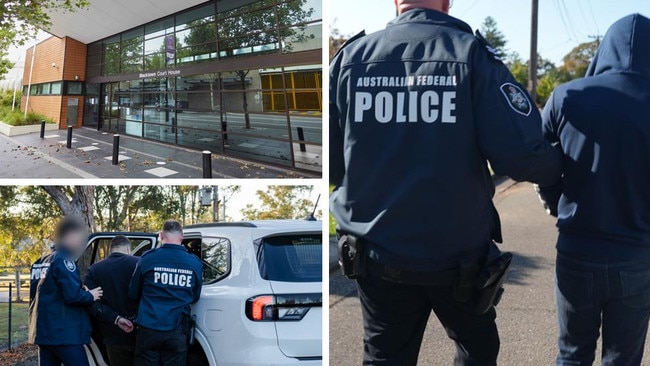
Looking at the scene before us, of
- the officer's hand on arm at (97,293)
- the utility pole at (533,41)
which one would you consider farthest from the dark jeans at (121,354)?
the utility pole at (533,41)

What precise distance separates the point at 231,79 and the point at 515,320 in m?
9.64

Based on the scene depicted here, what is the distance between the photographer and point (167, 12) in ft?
45.2

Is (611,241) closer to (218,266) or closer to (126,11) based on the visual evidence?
(218,266)

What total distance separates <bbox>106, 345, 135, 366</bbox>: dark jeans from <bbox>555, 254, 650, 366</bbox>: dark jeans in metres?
3.15

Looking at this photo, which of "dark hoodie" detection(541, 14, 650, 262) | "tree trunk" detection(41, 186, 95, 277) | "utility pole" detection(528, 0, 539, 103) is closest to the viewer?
"dark hoodie" detection(541, 14, 650, 262)

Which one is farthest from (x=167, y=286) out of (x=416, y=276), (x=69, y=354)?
(x=416, y=276)

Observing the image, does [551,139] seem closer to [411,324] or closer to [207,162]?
[411,324]

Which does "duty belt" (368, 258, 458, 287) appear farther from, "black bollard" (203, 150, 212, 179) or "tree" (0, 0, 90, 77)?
"tree" (0, 0, 90, 77)

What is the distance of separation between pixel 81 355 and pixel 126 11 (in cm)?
1180

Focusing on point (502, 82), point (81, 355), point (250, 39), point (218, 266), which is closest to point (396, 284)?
point (502, 82)

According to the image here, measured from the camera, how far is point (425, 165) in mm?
2039

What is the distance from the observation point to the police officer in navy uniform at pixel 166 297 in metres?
3.62

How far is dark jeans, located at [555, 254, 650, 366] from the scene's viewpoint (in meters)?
2.41

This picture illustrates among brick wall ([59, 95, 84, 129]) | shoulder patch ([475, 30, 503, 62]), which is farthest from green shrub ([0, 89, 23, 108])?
shoulder patch ([475, 30, 503, 62])
